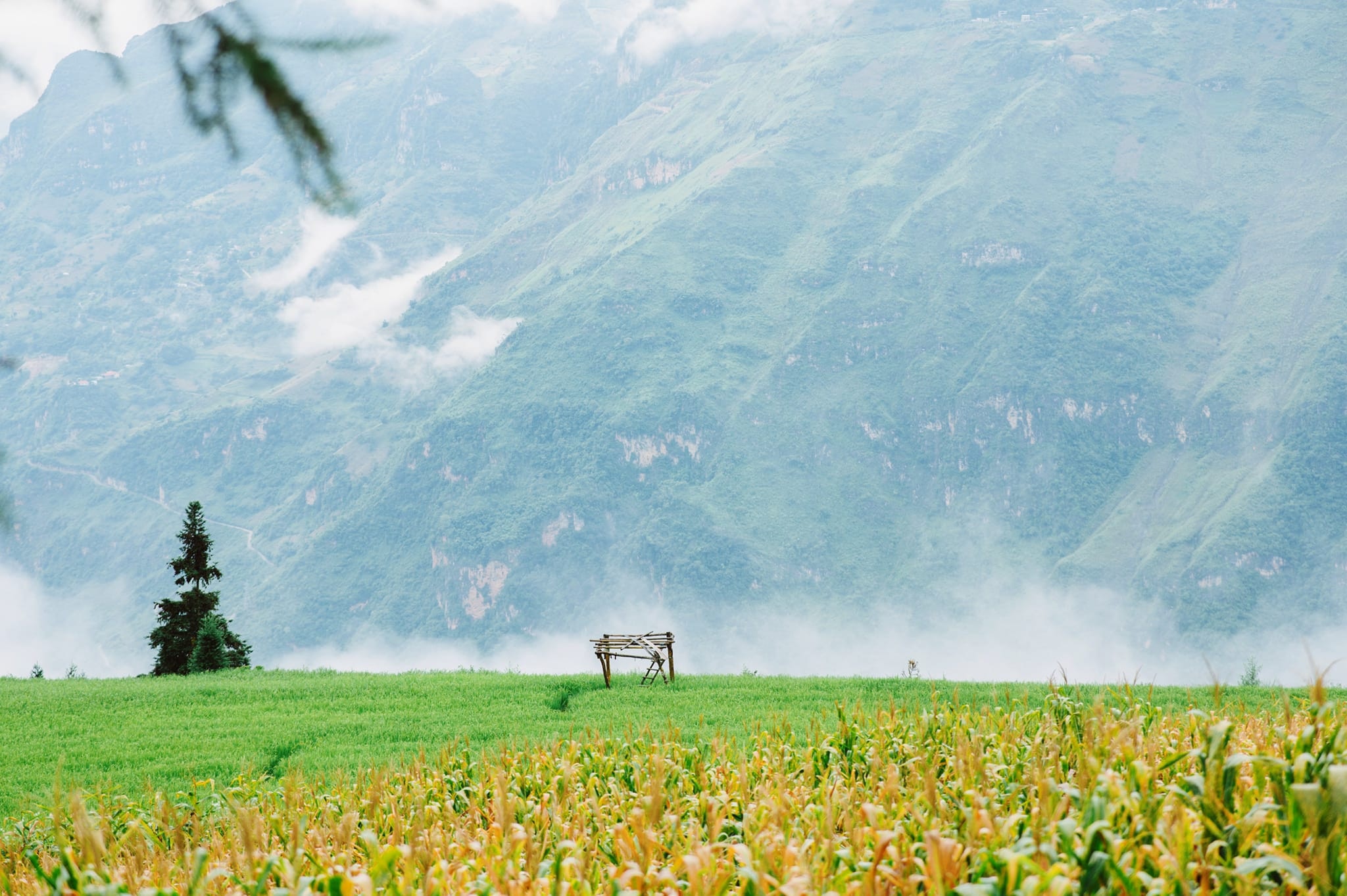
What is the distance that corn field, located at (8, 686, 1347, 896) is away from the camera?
151 inches

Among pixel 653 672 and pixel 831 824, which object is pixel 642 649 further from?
pixel 831 824

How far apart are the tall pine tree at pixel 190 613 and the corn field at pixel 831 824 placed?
2205 centimetres

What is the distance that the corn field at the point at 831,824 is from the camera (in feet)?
12.6

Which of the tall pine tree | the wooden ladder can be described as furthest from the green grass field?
the tall pine tree

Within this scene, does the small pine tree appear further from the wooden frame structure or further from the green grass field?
the wooden frame structure

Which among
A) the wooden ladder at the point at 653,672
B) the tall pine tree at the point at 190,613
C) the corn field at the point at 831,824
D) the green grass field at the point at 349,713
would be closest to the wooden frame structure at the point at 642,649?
the wooden ladder at the point at 653,672

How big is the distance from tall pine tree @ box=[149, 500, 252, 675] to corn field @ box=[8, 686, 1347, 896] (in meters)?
22.0

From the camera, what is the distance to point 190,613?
1159 inches

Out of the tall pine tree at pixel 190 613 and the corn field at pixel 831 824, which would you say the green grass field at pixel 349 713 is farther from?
the corn field at pixel 831 824

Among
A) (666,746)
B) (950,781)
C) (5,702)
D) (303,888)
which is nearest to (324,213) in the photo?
(303,888)

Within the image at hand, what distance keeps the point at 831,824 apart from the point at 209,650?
1081 inches

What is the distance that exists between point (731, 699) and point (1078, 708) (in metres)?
10.9

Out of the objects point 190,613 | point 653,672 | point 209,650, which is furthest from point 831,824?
point 190,613

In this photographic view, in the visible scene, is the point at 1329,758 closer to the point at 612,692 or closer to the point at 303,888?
the point at 303,888
